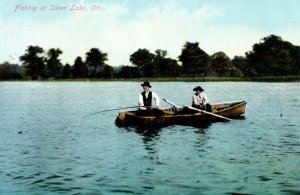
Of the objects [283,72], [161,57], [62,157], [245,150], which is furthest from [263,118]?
[161,57]

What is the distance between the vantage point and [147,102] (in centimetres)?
2198

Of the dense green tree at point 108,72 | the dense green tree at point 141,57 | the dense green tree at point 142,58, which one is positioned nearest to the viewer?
the dense green tree at point 108,72

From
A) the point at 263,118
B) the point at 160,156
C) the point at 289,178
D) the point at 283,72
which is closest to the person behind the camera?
the point at 289,178

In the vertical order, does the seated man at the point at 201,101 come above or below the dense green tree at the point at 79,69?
below

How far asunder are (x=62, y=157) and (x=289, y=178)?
7.62 metres

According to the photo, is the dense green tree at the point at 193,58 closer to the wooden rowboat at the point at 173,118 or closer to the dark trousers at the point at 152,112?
the wooden rowboat at the point at 173,118

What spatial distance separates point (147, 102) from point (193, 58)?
4158 inches

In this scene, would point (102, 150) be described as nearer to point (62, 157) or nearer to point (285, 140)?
point (62, 157)

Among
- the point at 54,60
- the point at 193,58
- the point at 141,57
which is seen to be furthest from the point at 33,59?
the point at 193,58

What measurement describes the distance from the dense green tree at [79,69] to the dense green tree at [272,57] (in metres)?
47.1

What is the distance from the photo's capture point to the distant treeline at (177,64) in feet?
380

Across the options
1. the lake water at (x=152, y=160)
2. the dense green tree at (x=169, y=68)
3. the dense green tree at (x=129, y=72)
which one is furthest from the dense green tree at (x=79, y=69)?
the lake water at (x=152, y=160)

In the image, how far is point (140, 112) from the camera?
2255 cm

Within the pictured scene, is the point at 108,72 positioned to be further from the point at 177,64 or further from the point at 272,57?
the point at 272,57
